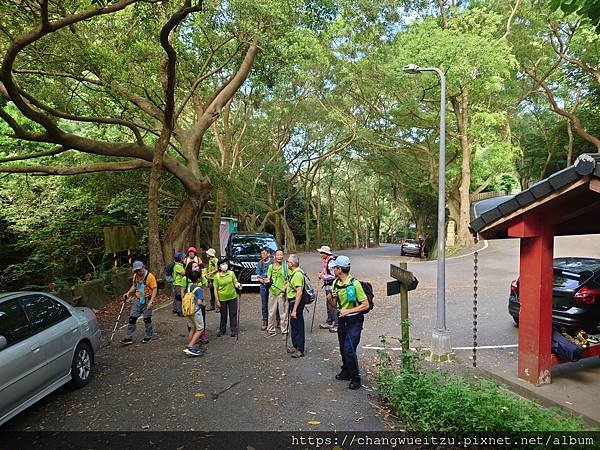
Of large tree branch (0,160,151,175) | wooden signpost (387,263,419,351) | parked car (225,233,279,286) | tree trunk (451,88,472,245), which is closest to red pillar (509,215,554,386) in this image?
wooden signpost (387,263,419,351)

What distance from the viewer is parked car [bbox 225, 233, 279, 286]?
13.9 m

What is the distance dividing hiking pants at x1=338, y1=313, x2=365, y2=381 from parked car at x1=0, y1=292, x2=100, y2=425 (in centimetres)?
375

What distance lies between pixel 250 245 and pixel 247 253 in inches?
17.9

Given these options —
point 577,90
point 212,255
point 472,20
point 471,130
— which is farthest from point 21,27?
point 577,90

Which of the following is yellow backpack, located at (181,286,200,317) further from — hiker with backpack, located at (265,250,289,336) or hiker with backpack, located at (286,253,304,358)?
hiker with backpack, located at (265,250,289,336)

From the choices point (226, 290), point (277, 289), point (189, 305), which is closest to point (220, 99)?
point (226, 290)

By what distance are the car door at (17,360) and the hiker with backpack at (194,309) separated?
93.2 inches

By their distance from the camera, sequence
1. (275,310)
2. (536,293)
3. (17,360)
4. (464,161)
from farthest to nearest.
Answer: (464,161) < (275,310) < (536,293) < (17,360)

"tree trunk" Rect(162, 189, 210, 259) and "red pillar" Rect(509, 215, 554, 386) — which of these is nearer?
"red pillar" Rect(509, 215, 554, 386)

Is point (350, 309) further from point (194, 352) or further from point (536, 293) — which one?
point (194, 352)

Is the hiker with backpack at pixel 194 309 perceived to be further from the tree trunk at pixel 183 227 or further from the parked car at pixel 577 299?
the tree trunk at pixel 183 227

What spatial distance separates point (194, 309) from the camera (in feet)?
23.8

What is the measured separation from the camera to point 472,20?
18875 millimetres

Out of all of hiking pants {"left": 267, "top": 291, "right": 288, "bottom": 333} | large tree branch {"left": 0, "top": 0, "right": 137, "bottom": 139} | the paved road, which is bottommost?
the paved road
